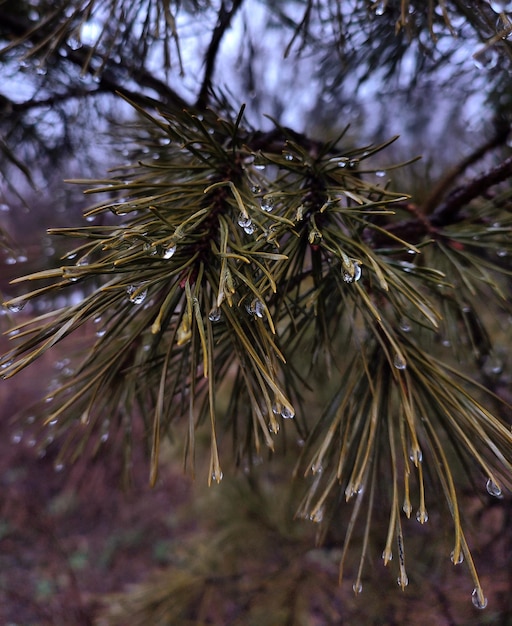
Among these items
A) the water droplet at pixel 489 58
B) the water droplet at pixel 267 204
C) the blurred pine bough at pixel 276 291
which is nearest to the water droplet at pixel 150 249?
the blurred pine bough at pixel 276 291

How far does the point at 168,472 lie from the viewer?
3736 mm

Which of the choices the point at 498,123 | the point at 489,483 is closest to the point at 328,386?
the point at 498,123

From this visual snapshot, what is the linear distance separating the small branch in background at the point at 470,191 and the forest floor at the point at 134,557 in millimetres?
542

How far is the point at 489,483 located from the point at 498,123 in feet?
2.29

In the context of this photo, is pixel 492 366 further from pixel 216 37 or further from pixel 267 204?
pixel 216 37

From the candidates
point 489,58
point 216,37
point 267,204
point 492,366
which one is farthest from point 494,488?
point 216,37

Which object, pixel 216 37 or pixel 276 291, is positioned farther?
pixel 216 37

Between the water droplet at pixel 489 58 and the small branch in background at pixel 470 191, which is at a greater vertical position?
the water droplet at pixel 489 58

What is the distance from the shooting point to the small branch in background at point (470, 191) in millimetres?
565

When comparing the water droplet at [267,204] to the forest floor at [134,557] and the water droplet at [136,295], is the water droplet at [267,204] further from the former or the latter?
the forest floor at [134,557]

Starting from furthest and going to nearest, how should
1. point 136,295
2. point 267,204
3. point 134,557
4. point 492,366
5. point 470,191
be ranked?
point 134,557, point 492,366, point 470,191, point 267,204, point 136,295

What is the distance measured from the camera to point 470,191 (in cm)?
62

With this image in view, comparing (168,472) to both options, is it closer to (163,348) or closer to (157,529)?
(157,529)

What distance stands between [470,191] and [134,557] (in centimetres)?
335
